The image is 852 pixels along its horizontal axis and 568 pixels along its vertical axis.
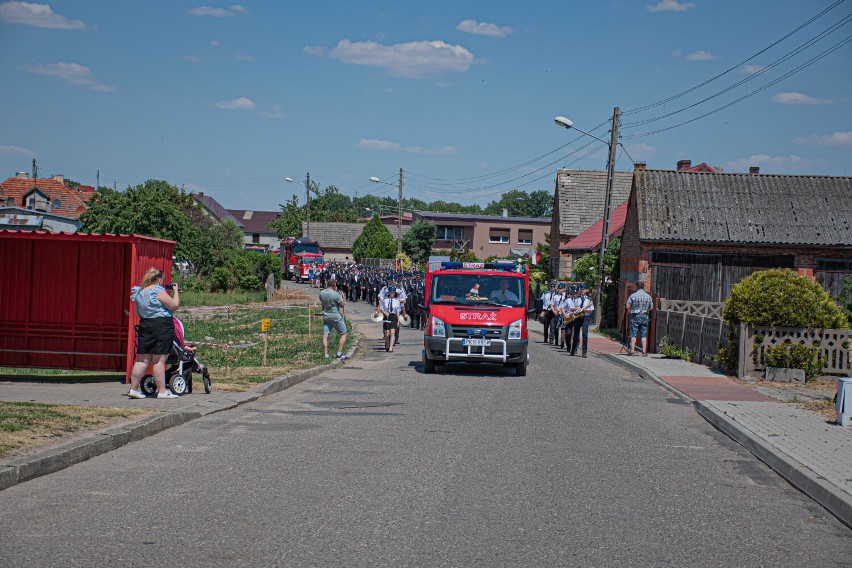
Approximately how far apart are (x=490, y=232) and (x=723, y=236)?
169 feet

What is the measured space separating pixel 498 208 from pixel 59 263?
150m

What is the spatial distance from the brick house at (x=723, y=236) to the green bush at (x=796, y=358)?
505 inches

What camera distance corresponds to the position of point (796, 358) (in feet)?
54.6

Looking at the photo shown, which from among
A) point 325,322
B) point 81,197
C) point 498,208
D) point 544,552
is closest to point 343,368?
point 325,322

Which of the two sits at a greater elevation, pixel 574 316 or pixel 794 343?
pixel 574 316

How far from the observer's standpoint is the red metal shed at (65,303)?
13.7m

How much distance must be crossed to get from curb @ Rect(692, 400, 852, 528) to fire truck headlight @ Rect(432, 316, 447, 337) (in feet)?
19.6

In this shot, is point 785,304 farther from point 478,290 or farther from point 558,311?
point 558,311

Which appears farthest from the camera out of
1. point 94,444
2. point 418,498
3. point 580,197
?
point 580,197

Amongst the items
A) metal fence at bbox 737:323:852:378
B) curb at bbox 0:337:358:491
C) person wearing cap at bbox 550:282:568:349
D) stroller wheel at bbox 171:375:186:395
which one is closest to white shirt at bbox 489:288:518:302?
metal fence at bbox 737:323:852:378

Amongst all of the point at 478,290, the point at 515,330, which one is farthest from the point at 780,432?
the point at 478,290

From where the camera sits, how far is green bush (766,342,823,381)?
16578 mm

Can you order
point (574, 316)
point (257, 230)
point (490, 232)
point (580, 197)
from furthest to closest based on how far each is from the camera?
point (257, 230) → point (490, 232) → point (580, 197) → point (574, 316)

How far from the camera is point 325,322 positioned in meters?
18.5
